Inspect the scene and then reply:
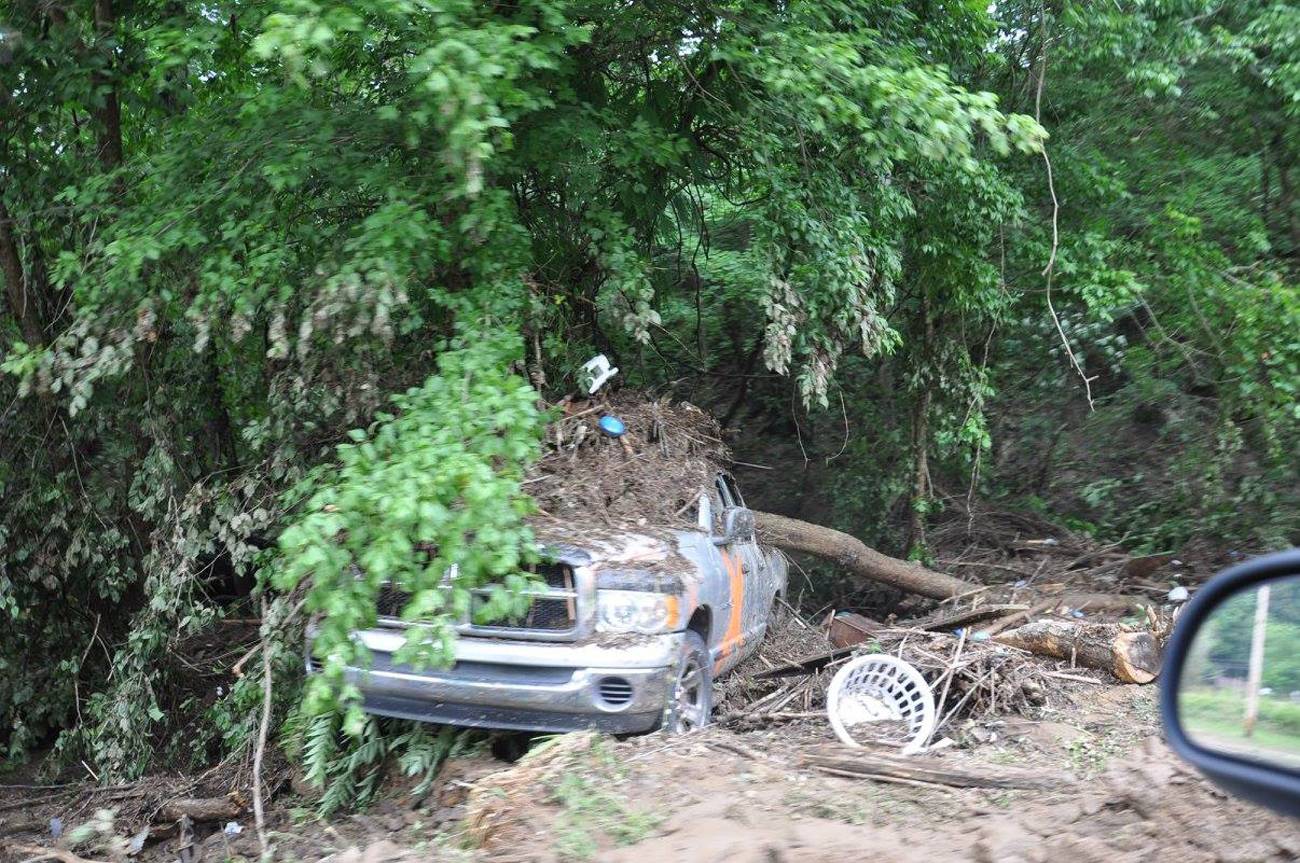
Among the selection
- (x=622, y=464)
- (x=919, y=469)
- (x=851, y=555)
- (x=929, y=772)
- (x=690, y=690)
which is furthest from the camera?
(x=919, y=469)

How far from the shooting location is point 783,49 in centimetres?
751

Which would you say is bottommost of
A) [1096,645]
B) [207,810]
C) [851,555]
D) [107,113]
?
[207,810]

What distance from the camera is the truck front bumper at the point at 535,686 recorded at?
578 cm

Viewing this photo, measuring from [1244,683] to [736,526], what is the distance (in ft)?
16.6

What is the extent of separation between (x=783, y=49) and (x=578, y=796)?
504cm

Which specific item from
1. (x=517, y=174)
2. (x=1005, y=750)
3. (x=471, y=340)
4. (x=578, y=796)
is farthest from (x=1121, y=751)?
(x=517, y=174)

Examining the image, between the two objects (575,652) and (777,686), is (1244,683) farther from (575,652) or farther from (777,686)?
(777,686)

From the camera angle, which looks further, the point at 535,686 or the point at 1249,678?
the point at 535,686

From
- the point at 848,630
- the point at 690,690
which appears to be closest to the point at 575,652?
the point at 690,690

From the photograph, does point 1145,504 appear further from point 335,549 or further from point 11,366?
point 11,366

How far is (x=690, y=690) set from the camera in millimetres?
6480

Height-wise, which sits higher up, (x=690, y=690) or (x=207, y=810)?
(x=690, y=690)

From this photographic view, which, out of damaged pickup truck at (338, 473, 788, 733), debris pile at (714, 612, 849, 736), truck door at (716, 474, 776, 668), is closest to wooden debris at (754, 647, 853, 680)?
debris pile at (714, 612, 849, 736)

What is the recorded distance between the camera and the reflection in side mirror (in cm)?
229
